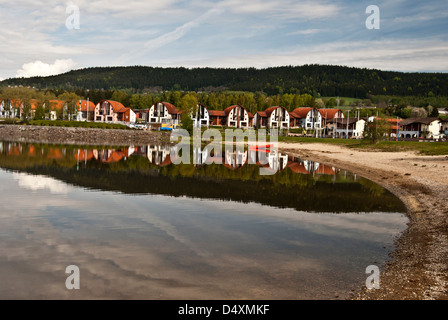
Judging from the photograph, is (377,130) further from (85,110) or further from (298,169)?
(85,110)

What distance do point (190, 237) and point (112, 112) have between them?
160275 millimetres

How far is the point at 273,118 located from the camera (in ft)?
526

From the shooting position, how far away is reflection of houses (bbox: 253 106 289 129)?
525ft

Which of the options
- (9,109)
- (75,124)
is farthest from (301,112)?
(9,109)

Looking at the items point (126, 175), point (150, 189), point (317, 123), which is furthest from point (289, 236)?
point (317, 123)

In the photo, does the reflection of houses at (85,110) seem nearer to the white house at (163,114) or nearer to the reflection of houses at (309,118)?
the white house at (163,114)

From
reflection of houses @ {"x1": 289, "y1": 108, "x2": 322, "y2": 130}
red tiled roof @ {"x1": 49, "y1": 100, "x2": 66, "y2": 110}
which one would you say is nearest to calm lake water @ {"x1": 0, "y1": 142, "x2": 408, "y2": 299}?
red tiled roof @ {"x1": 49, "y1": 100, "x2": 66, "y2": 110}

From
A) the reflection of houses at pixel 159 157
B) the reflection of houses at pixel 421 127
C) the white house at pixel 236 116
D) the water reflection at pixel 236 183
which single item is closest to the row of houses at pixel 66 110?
the white house at pixel 236 116

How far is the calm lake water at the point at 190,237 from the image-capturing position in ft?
34.9

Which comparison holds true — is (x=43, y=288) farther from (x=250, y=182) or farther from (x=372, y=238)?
(x=250, y=182)

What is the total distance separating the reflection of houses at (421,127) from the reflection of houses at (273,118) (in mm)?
42255

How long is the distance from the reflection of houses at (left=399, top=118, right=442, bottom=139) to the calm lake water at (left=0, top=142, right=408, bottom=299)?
119954 mm
